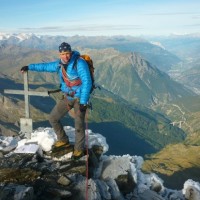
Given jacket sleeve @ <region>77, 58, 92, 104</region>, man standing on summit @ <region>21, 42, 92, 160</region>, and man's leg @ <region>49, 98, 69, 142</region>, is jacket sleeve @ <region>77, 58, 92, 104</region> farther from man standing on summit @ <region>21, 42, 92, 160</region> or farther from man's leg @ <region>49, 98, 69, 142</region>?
man's leg @ <region>49, 98, 69, 142</region>

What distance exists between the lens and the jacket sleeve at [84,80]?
704 inches

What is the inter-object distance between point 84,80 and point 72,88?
1.57 metres

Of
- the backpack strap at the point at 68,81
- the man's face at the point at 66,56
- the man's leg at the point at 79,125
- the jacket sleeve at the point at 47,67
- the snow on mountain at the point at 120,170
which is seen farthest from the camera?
the snow on mountain at the point at 120,170

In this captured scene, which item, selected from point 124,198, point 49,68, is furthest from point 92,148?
point 49,68

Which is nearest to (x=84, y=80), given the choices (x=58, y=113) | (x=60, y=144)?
(x=58, y=113)

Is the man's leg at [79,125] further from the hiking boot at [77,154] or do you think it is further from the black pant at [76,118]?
the hiking boot at [77,154]

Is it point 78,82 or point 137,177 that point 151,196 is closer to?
point 137,177

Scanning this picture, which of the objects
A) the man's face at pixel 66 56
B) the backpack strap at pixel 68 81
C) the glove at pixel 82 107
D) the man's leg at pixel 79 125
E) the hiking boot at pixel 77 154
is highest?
the man's face at pixel 66 56

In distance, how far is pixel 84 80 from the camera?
17906 mm

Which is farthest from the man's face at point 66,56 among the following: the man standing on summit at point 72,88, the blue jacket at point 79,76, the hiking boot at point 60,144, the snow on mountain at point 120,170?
the hiking boot at point 60,144

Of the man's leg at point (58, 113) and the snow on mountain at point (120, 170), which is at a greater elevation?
the man's leg at point (58, 113)

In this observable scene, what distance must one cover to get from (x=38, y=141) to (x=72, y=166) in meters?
3.77

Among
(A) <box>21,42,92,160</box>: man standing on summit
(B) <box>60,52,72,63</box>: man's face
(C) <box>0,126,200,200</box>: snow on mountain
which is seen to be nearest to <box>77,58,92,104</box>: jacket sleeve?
(A) <box>21,42,92,160</box>: man standing on summit

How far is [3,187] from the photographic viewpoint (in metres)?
15.6
